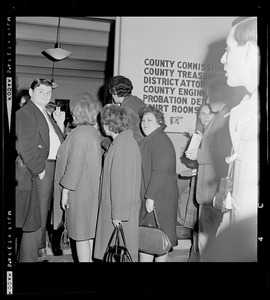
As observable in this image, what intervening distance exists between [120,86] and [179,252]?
4.16 feet

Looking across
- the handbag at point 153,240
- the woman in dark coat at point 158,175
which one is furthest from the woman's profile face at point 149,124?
the handbag at point 153,240

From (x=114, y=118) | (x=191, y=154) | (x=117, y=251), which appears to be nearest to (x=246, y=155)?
(x=191, y=154)

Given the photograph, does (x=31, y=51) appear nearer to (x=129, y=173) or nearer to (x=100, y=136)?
(x=100, y=136)

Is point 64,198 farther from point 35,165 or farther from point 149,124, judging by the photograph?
point 149,124

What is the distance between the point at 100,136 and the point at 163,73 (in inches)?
25.2

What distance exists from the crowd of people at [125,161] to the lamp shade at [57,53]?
0.20 metres

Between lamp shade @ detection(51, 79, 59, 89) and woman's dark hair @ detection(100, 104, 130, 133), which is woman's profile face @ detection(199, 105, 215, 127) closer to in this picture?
woman's dark hair @ detection(100, 104, 130, 133)

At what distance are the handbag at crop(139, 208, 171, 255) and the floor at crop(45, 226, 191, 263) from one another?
11 cm

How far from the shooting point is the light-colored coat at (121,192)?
3.29 meters

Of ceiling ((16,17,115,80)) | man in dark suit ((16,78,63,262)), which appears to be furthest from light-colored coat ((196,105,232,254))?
man in dark suit ((16,78,63,262))

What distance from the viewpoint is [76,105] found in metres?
3.29

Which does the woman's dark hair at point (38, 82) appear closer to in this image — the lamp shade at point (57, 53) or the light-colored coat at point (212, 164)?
the lamp shade at point (57, 53)

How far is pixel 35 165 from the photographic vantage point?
3258 millimetres
